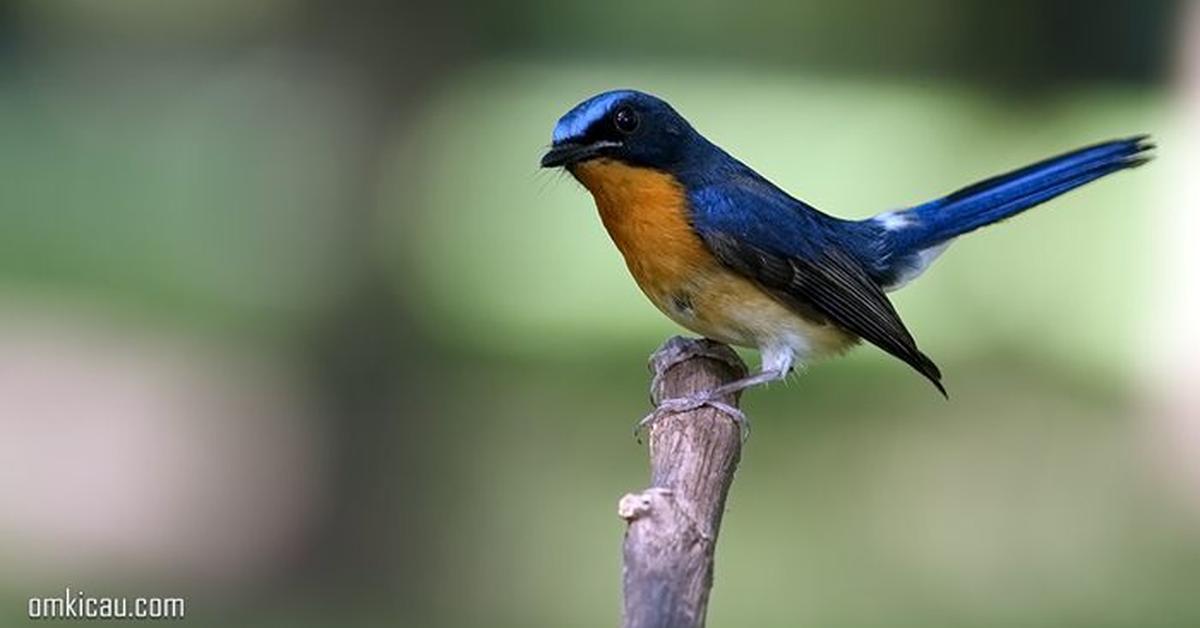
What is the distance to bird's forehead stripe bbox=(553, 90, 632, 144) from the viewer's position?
12.7ft

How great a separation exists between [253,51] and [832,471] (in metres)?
3.41

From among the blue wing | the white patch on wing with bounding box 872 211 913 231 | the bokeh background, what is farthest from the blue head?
the bokeh background

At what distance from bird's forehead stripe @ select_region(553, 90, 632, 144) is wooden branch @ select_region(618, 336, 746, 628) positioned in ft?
1.97

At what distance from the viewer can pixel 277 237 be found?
8.48 metres

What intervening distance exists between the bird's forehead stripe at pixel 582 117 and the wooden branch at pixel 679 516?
60 centimetres

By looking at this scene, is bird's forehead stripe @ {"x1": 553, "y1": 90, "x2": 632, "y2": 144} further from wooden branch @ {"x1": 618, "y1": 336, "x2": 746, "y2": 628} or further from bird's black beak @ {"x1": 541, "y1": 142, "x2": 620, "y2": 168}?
wooden branch @ {"x1": 618, "y1": 336, "x2": 746, "y2": 628}

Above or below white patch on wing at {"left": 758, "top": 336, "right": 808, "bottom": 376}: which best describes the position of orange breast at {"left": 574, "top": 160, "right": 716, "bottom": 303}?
above

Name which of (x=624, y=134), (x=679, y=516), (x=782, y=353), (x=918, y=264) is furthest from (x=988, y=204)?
(x=679, y=516)

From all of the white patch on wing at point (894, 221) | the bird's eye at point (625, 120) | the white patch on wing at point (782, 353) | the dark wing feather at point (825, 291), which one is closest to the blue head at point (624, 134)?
the bird's eye at point (625, 120)

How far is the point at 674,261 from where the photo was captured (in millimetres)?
4160

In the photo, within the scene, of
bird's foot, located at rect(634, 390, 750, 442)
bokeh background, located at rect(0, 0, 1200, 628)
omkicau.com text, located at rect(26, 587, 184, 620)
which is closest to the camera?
bird's foot, located at rect(634, 390, 750, 442)

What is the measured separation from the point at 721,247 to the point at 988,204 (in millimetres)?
896

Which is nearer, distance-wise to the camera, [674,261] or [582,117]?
[582,117]

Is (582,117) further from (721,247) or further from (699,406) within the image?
(699,406)
